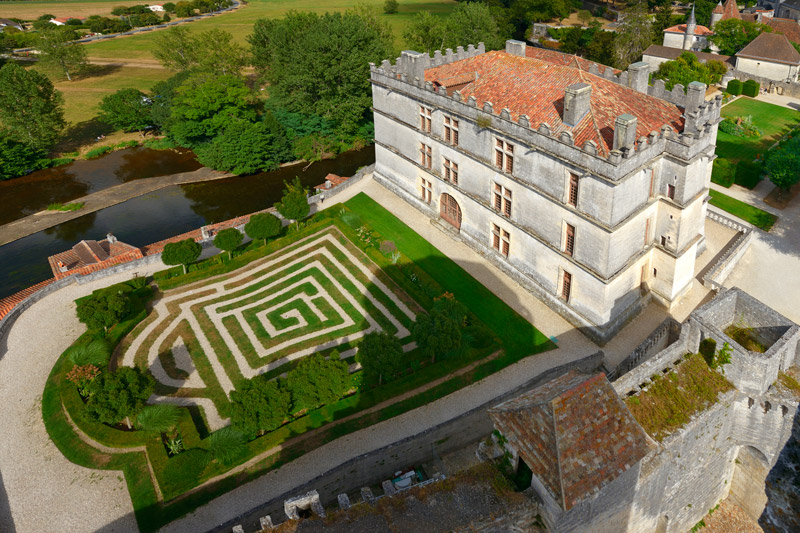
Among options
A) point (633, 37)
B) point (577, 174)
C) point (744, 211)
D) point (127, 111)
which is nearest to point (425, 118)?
point (577, 174)

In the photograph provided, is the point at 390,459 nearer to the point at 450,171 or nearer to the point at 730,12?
the point at 450,171

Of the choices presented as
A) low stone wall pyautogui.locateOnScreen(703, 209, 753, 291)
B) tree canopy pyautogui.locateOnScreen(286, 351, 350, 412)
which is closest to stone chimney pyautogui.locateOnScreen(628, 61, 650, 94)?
low stone wall pyautogui.locateOnScreen(703, 209, 753, 291)

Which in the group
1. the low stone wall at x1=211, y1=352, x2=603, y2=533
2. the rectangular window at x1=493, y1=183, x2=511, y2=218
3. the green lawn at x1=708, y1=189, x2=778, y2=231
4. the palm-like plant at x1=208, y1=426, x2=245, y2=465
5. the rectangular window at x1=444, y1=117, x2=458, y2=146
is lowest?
the low stone wall at x1=211, y1=352, x2=603, y2=533

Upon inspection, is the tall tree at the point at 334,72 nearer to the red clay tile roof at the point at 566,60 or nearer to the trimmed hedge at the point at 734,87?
the red clay tile roof at the point at 566,60

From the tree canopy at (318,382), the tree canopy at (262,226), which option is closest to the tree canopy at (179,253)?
the tree canopy at (262,226)

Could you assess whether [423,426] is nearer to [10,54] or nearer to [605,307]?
[605,307]

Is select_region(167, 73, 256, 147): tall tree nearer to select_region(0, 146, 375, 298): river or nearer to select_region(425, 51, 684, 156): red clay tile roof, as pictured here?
Result: select_region(0, 146, 375, 298): river

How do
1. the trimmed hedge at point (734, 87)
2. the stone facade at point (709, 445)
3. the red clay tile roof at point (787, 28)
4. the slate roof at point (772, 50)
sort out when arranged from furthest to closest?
the red clay tile roof at point (787, 28) < the slate roof at point (772, 50) < the trimmed hedge at point (734, 87) < the stone facade at point (709, 445)
